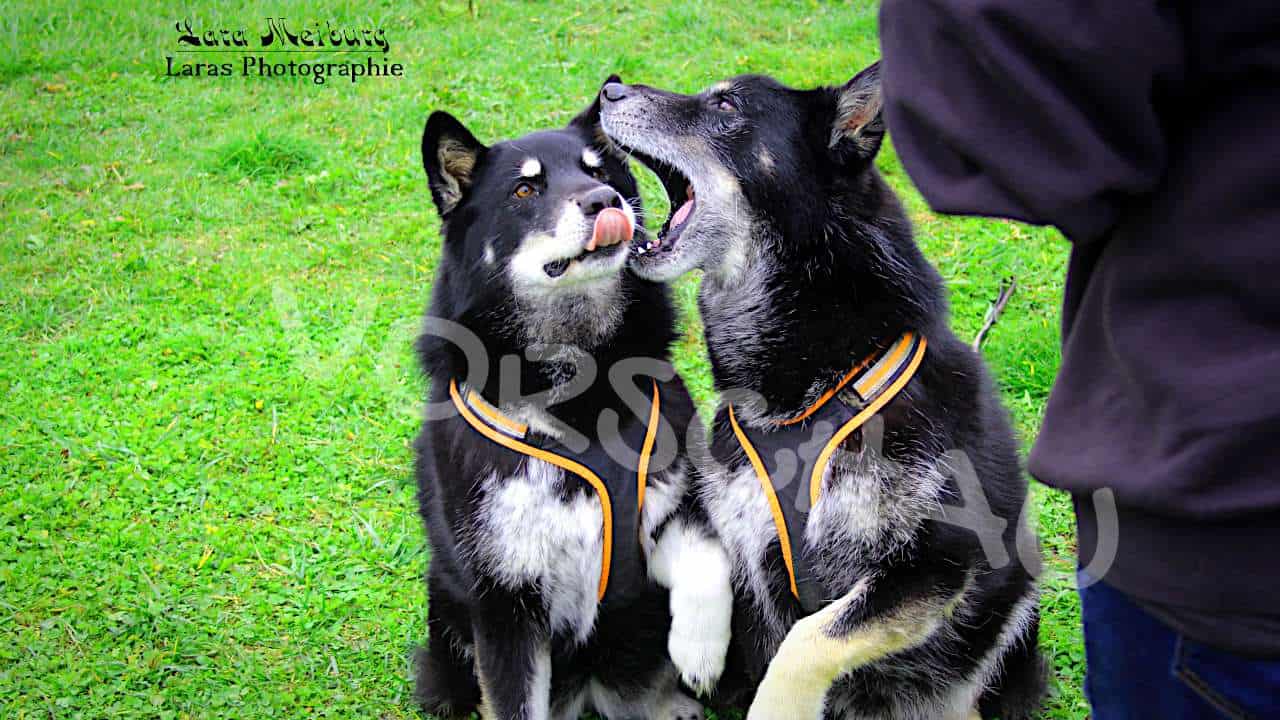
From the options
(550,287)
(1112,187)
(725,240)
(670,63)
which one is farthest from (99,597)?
(670,63)

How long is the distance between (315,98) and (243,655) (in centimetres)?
506

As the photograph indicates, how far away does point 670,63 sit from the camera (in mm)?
7496

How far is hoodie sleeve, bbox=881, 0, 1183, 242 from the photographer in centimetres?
119

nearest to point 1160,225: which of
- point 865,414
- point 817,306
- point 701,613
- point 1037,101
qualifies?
point 1037,101

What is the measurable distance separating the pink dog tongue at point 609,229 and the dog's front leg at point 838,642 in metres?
1.24

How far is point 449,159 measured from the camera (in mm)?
3336

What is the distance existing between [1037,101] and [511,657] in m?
2.17

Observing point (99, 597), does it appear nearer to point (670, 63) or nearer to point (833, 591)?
point (833, 591)

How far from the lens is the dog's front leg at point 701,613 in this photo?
288cm

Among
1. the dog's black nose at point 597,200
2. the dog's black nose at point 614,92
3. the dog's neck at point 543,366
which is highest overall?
the dog's black nose at point 614,92

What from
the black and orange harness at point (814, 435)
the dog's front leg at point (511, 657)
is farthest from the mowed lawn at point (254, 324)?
the black and orange harness at point (814, 435)

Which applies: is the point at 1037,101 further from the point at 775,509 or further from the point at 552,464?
the point at 552,464

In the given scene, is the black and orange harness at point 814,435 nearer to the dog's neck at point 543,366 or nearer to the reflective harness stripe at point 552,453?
the reflective harness stripe at point 552,453

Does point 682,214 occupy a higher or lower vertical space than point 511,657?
higher
